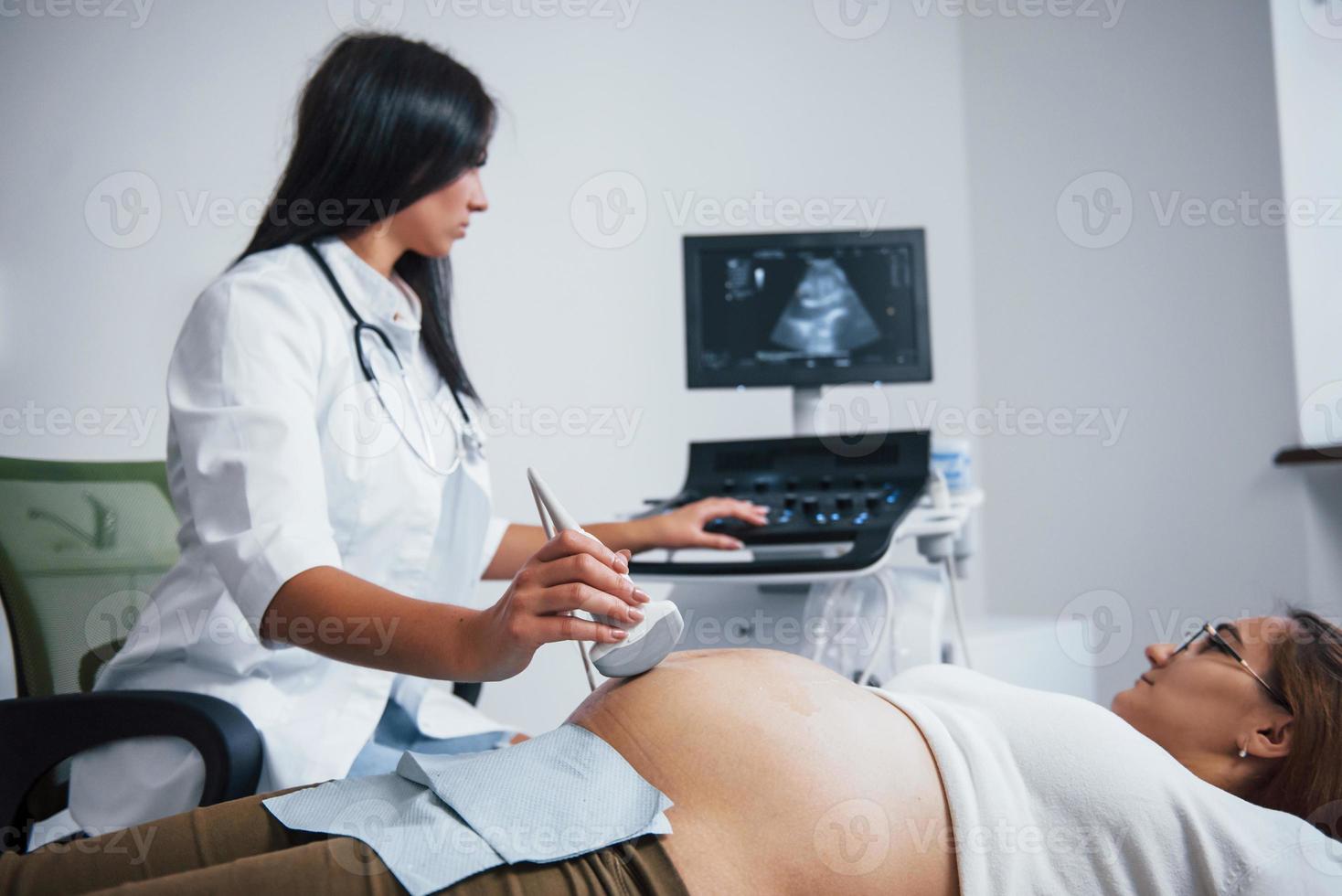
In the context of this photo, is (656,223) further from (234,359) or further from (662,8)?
(234,359)

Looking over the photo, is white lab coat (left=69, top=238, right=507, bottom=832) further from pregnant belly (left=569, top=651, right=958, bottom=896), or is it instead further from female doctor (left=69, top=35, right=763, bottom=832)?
pregnant belly (left=569, top=651, right=958, bottom=896)

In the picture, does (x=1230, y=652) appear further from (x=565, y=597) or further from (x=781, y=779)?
(x=565, y=597)

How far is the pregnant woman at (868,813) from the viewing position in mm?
824

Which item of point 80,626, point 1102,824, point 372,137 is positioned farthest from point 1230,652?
point 80,626

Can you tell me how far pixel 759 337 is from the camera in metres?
1.95

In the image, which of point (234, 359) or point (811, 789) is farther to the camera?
point (234, 359)

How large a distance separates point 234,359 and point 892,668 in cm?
105

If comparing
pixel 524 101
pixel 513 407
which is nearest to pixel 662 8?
pixel 524 101

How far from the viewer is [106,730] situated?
1014 millimetres

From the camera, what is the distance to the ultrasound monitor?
193 centimetres

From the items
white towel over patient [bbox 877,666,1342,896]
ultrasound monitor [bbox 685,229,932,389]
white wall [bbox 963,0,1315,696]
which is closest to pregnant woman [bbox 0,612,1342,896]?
white towel over patient [bbox 877,666,1342,896]

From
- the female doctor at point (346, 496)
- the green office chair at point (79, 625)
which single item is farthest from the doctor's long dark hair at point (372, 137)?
the green office chair at point (79, 625)

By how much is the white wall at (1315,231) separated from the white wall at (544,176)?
778 mm

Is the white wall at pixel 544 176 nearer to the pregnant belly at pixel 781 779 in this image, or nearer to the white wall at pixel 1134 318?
the white wall at pixel 1134 318
